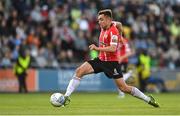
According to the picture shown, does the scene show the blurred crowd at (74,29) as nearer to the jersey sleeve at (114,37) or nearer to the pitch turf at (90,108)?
the pitch turf at (90,108)

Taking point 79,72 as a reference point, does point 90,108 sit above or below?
below

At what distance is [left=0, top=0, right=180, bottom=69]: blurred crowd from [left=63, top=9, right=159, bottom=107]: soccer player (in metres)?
13.1

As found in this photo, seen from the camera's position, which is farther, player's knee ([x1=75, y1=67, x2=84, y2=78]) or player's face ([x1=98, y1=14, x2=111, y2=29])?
player's face ([x1=98, y1=14, x2=111, y2=29])

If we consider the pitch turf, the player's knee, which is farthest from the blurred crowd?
the player's knee

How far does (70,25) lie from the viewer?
35781 mm

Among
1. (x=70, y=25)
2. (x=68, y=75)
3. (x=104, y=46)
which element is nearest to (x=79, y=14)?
(x=70, y=25)

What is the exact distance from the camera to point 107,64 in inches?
724

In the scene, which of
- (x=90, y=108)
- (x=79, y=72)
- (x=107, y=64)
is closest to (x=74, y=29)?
(x=90, y=108)

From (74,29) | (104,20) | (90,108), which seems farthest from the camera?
(74,29)

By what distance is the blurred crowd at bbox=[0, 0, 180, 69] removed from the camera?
33.6 metres

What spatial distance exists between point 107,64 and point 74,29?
1741cm

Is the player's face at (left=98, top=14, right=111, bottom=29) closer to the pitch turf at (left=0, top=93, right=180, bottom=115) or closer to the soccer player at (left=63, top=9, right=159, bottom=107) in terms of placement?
the soccer player at (left=63, top=9, right=159, bottom=107)

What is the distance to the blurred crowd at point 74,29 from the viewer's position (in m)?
33.6

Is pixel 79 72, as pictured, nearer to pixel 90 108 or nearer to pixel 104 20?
pixel 90 108
